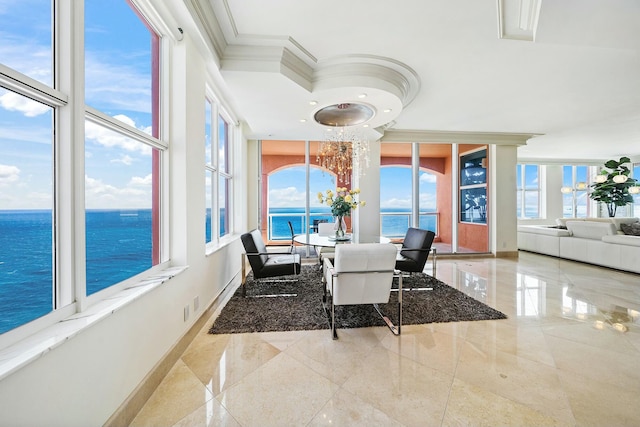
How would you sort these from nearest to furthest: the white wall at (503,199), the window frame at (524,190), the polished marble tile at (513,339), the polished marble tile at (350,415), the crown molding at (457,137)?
the polished marble tile at (350,415)
the polished marble tile at (513,339)
the crown molding at (457,137)
the white wall at (503,199)
the window frame at (524,190)

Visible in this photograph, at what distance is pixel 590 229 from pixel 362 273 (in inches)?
233

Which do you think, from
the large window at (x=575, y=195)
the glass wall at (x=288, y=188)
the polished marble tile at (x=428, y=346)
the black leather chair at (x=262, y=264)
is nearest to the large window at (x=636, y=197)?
the large window at (x=575, y=195)

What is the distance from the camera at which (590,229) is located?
517 cm

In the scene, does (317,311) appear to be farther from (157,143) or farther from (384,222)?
(384,222)

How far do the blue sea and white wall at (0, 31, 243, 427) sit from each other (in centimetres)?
22

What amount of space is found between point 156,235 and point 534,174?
11383 mm

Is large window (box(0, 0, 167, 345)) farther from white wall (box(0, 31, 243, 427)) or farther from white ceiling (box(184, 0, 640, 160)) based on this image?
white ceiling (box(184, 0, 640, 160))

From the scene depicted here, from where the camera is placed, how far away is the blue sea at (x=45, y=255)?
1.00 meters

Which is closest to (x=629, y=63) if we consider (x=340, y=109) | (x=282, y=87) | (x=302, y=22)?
(x=340, y=109)

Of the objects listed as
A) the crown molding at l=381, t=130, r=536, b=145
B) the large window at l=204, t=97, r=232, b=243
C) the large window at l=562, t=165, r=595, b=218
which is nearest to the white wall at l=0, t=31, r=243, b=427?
the large window at l=204, t=97, r=232, b=243

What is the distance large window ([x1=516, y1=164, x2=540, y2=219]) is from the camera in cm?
→ 877

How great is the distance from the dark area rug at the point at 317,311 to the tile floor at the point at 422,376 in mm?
138

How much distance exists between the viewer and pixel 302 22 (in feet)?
7.39

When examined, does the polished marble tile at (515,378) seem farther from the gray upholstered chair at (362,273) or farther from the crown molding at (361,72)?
the crown molding at (361,72)
